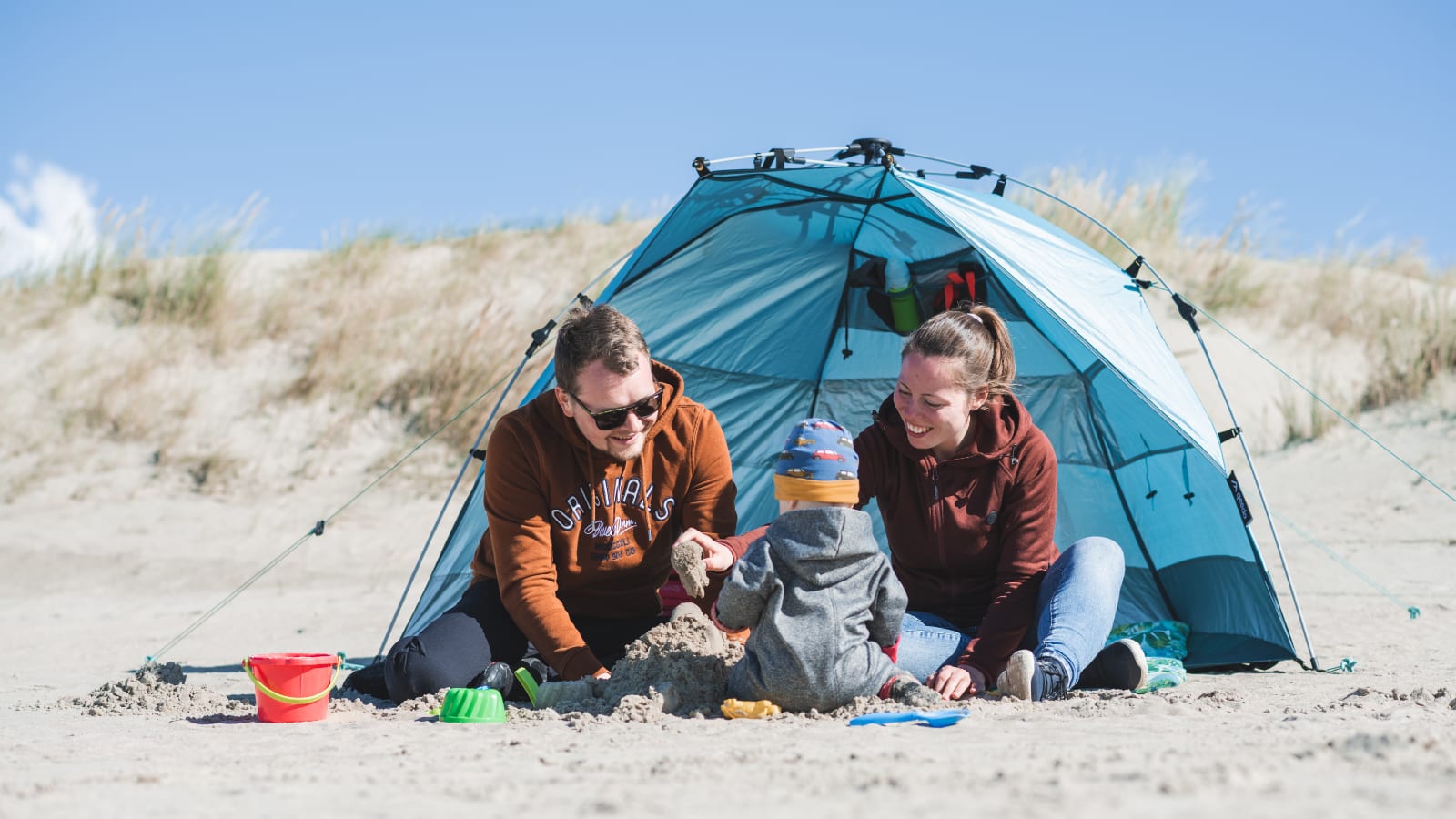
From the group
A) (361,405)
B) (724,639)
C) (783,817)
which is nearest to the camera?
(783,817)

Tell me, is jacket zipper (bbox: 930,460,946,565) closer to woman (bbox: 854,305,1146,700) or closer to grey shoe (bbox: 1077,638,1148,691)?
woman (bbox: 854,305,1146,700)

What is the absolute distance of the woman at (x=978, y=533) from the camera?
9.27ft

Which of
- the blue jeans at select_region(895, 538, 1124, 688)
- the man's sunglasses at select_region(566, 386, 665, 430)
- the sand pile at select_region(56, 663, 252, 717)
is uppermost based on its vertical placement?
the man's sunglasses at select_region(566, 386, 665, 430)

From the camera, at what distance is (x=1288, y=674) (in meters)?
3.35

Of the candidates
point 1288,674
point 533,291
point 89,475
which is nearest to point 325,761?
point 1288,674

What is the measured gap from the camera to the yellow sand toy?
246cm

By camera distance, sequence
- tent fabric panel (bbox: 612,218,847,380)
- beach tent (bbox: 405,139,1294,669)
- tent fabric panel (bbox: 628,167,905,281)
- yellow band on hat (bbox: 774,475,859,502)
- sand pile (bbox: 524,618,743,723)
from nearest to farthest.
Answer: yellow band on hat (bbox: 774,475,859,502)
sand pile (bbox: 524,618,743,723)
beach tent (bbox: 405,139,1294,669)
tent fabric panel (bbox: 628,167,905,281)
tent fabric panel (bbox: 612,218,847,380)

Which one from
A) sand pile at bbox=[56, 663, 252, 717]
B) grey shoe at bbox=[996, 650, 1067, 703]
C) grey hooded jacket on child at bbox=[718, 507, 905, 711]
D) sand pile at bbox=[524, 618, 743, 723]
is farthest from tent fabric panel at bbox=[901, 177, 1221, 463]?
sand pile at bbox=[56, 663, 252, 717]

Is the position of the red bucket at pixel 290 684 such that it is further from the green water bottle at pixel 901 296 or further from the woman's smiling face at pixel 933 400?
the green water bottle at pixel 901 296

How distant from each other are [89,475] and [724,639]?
20.3 feet

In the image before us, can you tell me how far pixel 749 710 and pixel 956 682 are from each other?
0.52 m

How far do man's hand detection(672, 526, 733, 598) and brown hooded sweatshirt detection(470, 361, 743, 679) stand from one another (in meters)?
0.29

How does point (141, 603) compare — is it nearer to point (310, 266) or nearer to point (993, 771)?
point (310, 266)

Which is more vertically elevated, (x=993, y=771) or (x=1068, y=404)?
(x=1068, y=404)
